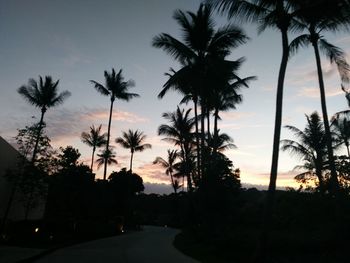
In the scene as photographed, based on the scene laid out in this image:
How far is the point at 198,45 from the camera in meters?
19.4

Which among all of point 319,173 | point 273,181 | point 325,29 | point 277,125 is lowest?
point 273,181

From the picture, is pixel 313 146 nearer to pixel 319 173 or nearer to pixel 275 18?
pixel 319 173

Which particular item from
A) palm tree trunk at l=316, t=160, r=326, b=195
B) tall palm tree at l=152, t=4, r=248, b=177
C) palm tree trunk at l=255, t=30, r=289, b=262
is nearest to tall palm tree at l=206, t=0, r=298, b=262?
palm tree trunk at l=255, t=30, r=289, b=262

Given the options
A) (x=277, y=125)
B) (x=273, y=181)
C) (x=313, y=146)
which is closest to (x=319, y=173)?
(x=313, y=146)

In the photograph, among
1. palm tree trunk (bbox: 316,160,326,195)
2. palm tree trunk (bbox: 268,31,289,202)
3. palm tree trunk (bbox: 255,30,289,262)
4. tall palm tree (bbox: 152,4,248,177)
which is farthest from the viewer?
palm tree trunk (bbox: 316,160,326,195)

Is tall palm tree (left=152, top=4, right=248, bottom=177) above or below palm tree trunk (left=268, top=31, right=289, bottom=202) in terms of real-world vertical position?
above

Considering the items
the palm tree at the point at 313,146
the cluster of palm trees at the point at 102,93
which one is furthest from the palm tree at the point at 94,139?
the palm tree at the point at 313,146

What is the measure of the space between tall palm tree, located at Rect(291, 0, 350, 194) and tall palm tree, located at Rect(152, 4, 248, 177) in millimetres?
3627

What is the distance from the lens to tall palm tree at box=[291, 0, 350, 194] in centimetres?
1214

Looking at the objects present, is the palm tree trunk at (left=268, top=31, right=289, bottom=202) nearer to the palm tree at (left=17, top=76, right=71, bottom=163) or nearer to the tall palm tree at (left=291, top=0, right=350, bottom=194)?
the tall palm tree at (left=291, top=0, right=350, bottom=194)

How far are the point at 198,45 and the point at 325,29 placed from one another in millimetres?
6509

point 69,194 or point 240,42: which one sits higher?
point 240,42

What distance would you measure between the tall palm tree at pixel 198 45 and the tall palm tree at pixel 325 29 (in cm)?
363

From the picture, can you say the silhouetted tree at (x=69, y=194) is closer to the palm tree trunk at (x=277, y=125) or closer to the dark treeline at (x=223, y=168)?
the dark treeline at (x=223, y=168)
